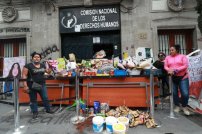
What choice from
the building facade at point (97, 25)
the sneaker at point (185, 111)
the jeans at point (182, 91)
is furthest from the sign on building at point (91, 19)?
the sneaker at point (185, 111)

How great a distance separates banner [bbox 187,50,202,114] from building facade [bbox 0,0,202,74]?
4472 mm

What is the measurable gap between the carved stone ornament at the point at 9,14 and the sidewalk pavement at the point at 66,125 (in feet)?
22.0

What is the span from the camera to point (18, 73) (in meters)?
5.96

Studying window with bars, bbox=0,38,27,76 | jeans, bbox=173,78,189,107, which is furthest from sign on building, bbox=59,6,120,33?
jeans, bbox=173,78,189,107

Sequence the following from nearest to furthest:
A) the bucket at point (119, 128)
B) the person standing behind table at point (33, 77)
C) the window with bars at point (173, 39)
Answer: the bucket at point (119, 128), the person standing behind table at point (33, 77), the window with bars at point (173, 39)

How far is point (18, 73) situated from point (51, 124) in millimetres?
1512

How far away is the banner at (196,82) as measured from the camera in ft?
23.8

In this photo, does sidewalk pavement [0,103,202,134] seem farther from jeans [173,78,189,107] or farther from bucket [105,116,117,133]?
jeans [173,78,189,107]

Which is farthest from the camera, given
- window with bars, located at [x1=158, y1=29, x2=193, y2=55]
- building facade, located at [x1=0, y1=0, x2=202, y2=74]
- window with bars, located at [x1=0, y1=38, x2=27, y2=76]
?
window with bars, located at [x1=0, y1=38, x2=27, y2=76]

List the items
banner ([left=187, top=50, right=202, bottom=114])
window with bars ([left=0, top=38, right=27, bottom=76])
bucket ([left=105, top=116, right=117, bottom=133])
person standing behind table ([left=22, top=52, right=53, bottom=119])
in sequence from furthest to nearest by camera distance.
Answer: window with bars ([left=0, top=38, right=27, bottom=76])
banner ([left=187, top=50, right=202, bottom=114])
person standing behind table ([left=22, top=52, right=53, bottom=119])
bucket ([left=105, top=116, right=117, bottom=133])

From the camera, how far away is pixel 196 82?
7.48 m

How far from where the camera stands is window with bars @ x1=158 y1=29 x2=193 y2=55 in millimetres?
12562

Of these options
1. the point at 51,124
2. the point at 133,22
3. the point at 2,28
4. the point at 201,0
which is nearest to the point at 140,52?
the point at 133,22

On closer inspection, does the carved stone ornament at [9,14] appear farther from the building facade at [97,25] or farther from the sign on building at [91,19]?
the sign on building at [91,19]
